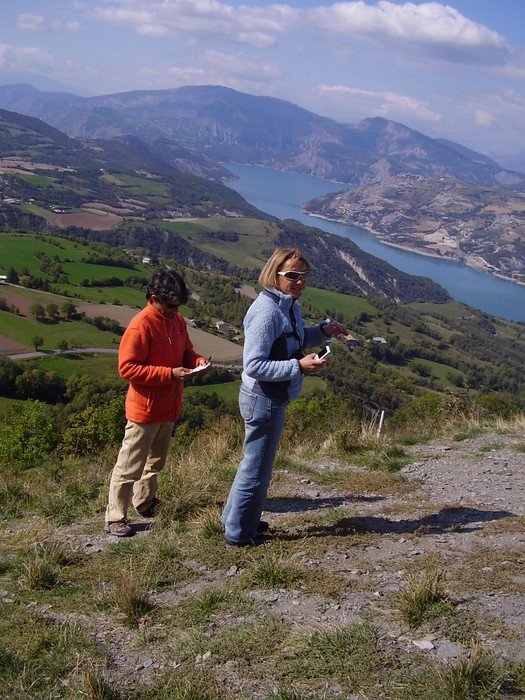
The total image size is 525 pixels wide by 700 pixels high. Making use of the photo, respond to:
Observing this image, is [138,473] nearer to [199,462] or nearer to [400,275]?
[199,462]

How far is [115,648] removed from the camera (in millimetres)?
3006

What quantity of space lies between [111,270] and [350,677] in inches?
2787

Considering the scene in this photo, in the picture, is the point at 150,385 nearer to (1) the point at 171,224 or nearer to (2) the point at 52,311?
(2) the point at 52,311

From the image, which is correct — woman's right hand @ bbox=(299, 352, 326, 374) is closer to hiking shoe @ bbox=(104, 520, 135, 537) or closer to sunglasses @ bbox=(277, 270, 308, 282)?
sunglasses @ bbox=(277, 270, 308, 282)

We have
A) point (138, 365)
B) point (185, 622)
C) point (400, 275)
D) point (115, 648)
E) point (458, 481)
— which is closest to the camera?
point (115, 648)

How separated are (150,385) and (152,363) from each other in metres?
0.18

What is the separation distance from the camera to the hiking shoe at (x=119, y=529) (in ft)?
14.7

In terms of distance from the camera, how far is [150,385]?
4371mm

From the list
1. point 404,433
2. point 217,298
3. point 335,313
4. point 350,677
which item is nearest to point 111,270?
point 217,298

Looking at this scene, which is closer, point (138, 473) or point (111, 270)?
point (138, 473)

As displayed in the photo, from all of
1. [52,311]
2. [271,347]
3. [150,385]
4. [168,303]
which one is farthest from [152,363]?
[52,311]

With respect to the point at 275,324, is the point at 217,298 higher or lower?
lower

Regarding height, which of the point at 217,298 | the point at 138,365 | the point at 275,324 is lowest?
the point at 217,298

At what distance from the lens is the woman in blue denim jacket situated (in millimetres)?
3664
